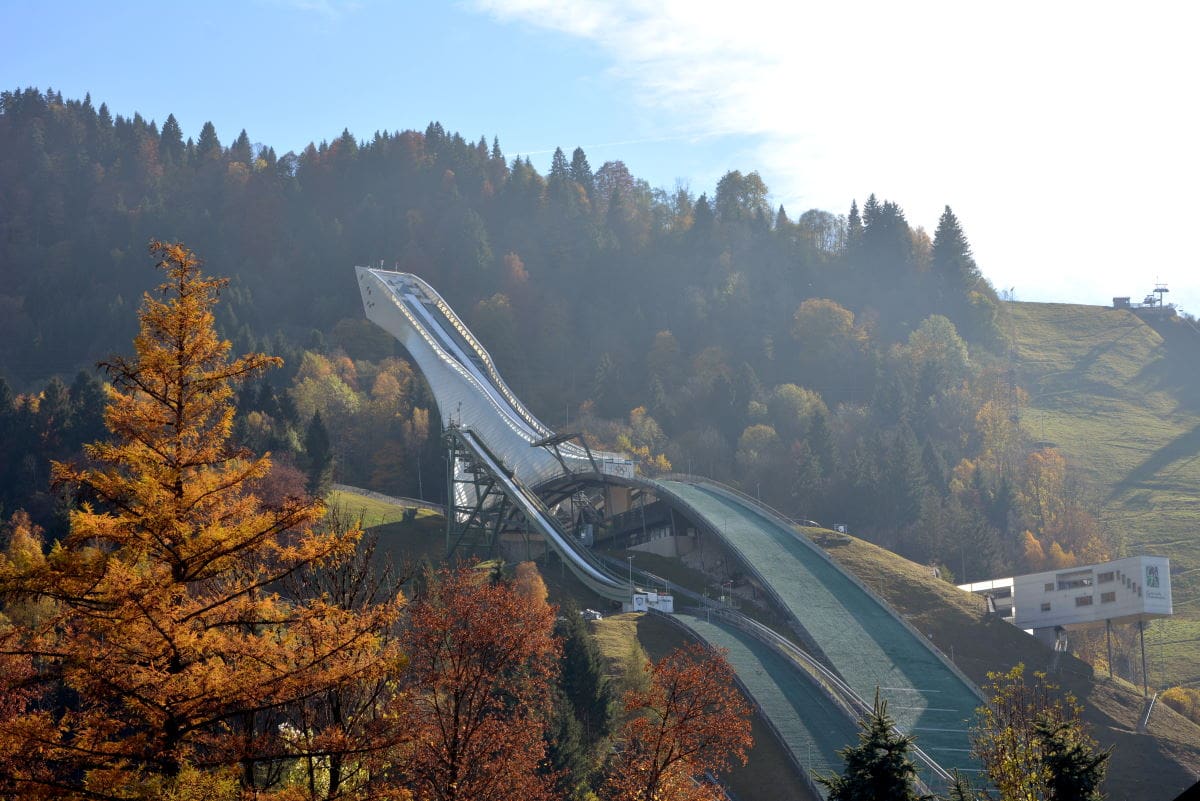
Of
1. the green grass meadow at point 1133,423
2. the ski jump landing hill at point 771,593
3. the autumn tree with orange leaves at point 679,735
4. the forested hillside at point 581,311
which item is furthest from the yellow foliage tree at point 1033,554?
the autumn tree with orange leaves at point 679,735

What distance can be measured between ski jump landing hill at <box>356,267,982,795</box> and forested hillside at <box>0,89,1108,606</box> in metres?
7.82

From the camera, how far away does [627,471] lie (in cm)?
7225

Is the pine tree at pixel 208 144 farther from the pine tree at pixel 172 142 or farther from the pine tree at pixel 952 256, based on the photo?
the pine tree at pixel 952 256

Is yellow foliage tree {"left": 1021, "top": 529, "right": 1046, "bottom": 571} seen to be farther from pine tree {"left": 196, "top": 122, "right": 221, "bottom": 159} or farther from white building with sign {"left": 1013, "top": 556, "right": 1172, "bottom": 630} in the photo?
pine tree {"left": 196, "top": 122, "right": 221, "bottom": 159}

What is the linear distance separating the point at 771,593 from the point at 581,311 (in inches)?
2804

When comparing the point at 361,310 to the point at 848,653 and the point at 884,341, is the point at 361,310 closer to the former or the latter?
the point at 884,341

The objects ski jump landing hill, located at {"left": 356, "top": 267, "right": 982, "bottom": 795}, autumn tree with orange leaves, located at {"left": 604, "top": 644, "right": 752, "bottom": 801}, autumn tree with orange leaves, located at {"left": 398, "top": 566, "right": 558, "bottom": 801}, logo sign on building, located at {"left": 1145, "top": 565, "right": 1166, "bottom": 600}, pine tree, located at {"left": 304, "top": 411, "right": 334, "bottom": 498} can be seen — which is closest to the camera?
autumn tree with orange leaves, located at {"left": 398, "top": 566, "right": 558, "bottom": 801}

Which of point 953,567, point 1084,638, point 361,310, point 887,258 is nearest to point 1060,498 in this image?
point 953,567

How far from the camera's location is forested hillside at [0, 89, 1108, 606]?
89250 millimetres

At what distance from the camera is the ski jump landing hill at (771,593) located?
45.5 metres

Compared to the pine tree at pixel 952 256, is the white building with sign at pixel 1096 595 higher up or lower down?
lower down

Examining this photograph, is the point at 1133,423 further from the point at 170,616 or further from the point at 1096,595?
the point at 170,616

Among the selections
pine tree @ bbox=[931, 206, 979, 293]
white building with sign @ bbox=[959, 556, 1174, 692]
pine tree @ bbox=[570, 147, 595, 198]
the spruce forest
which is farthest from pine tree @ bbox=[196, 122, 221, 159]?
white building with sign @ bbox=[959, 556, 1174, 692]

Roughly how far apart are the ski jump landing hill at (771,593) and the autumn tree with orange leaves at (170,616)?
27.1 meters
